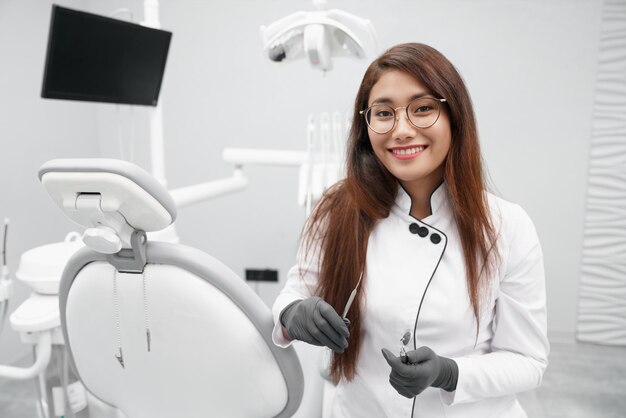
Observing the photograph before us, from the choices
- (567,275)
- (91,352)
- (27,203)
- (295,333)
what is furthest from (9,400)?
(567,275)

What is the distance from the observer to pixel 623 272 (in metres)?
2.97

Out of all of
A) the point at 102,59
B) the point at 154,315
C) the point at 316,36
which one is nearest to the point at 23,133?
the point at 102,59

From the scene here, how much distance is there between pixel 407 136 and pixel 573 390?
7.43 ft

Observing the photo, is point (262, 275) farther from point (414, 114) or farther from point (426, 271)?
point (414, 114)

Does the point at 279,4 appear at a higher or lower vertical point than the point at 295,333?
higher

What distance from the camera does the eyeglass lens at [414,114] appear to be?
3.30 feet

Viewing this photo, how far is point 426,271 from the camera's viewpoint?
106cm

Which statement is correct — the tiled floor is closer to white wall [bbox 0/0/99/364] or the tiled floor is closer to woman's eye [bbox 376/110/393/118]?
white wall [bbox 0/0/99/364]

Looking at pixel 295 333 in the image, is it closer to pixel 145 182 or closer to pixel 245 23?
pixel 145 182

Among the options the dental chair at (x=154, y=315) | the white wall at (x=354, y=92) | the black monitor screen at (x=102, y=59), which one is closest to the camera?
the dental chair at (x=154, y=315)

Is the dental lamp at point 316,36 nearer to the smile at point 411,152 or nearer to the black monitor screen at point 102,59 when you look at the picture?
the black monitor screen at point 102,59

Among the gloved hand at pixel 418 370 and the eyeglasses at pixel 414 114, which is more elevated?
the eyeglasses at pixel 414 114

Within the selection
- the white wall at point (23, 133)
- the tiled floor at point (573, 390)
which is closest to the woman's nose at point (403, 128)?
the tiled floor at point (573, 390)

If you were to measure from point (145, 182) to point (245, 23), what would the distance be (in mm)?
2507
